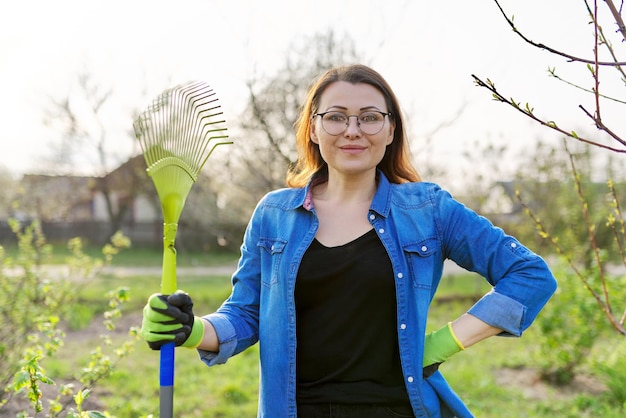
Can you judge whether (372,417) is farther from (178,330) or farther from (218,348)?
(178,330)

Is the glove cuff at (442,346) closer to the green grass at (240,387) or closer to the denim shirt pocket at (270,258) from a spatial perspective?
the denim shirt pocket at (270,258)

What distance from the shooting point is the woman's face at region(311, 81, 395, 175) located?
2.18 m

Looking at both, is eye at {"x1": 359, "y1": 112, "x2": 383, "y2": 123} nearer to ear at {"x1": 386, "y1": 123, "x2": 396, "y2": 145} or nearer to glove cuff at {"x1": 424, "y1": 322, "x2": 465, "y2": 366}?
ear at {"x1": 386, "y1": 123, "x2": 396, "y2": 145}

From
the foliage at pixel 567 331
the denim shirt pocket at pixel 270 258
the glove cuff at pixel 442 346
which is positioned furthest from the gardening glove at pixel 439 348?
the foliage at pixel 567 331

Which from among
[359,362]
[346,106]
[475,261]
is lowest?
[359,362]

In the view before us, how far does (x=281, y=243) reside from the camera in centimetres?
214

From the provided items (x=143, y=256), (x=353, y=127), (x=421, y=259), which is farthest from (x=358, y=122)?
(x=143, y=256)

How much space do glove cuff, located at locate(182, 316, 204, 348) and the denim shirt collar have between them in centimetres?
55

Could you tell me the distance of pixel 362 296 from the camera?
2018mm

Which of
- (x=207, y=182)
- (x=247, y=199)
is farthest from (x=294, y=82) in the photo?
(x=207, y=182)

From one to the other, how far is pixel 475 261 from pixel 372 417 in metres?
0.58

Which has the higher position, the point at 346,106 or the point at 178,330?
the point at 346,106

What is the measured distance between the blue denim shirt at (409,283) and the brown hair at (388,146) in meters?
0.22

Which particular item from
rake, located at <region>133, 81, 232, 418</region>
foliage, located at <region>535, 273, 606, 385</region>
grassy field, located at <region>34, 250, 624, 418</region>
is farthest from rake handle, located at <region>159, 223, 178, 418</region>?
foliage, located at <region>535, 273, 606, 385</region>
